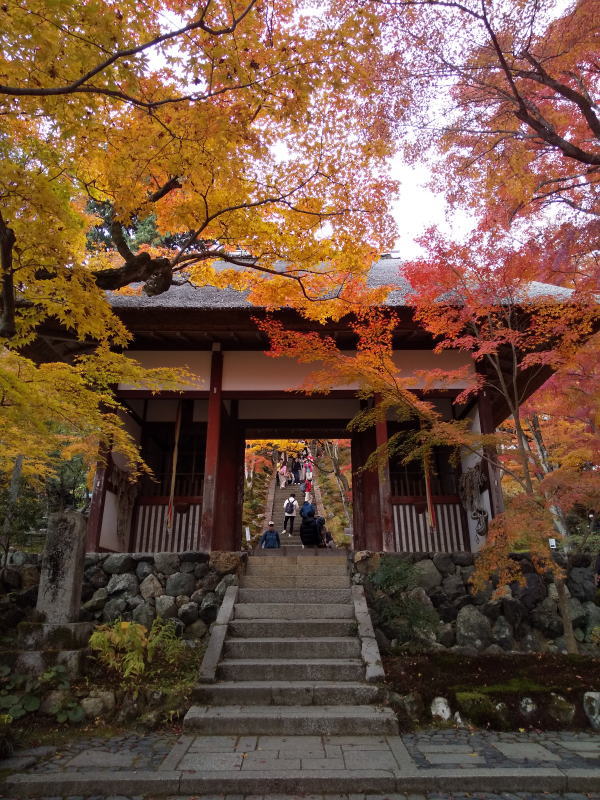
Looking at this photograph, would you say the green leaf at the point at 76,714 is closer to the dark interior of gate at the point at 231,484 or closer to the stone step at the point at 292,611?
the stone step at the point at 292,611

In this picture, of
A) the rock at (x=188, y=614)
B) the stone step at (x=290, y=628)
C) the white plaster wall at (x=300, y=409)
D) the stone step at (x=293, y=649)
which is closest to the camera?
the stone step at (x=293, y=649)

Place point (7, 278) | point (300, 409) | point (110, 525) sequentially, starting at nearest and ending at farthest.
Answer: point (7, 278)
point (110, 525)
point (300, 409)

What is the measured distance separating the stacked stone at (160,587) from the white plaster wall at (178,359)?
11.3ft

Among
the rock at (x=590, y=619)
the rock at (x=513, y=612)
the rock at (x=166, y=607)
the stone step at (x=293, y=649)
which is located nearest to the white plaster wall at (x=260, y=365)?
the rock at (x=166, y=607)

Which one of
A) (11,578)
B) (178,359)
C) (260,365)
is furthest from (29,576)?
(260,365)

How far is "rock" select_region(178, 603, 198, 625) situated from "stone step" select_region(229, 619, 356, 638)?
3.11ft

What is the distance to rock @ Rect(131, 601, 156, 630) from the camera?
23.2 ft

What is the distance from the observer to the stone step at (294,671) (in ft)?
18.4

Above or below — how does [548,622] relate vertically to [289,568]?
below

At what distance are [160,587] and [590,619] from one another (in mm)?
Answer: 6569

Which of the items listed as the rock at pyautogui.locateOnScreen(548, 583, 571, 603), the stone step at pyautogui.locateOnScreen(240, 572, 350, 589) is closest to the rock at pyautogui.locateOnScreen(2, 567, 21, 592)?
the stone step at pyautogui.locateOnScreen(240, 572, 350, 589)

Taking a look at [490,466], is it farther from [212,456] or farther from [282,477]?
[282,477]

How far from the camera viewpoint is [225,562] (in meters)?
7.75

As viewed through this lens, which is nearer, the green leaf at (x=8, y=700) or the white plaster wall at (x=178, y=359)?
the green leaf at (x=8, y=700)
